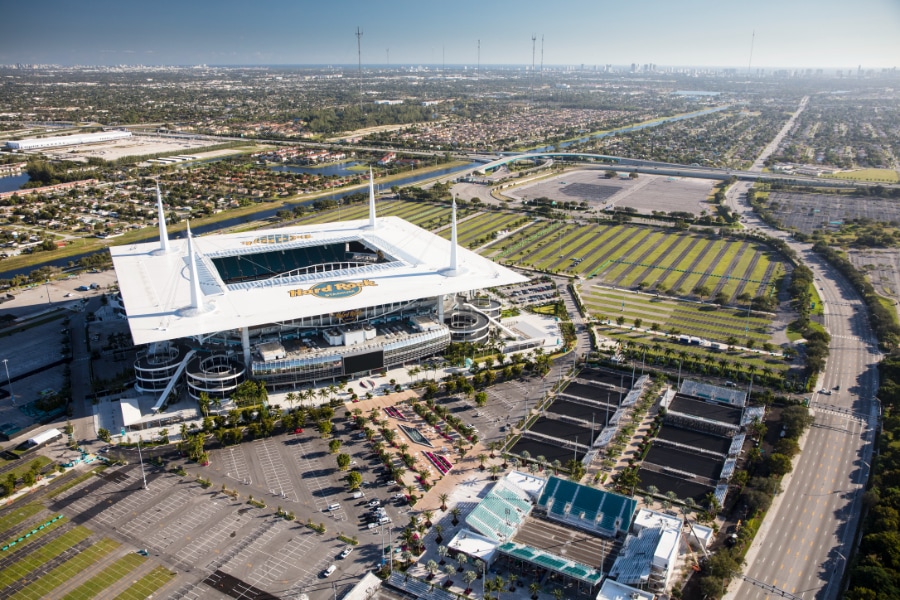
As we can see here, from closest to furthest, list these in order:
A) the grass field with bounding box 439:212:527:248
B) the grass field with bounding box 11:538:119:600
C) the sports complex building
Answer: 1. the grass field with bounding box 11:538:119:600
2. the sports complex building
3. the grass field with bounding box 439:212:527:248

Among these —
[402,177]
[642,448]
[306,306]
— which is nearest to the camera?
[642,448]

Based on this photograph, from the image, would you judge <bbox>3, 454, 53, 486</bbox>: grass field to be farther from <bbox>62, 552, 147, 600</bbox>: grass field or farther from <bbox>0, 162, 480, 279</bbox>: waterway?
<bbox>0, 162, 480, 279</bbox>: waterway

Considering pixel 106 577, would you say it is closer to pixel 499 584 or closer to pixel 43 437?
pixel 43 437

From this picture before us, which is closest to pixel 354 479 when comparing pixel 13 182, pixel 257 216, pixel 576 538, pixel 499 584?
pixel 499 584

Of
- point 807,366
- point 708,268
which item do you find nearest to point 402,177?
point 708,268

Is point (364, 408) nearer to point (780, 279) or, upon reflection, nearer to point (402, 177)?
point (780, 279)

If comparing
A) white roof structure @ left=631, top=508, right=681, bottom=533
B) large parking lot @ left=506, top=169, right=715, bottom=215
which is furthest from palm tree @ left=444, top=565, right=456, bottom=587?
large parking lot @ left=506, top=169, right=715, bottom=215
